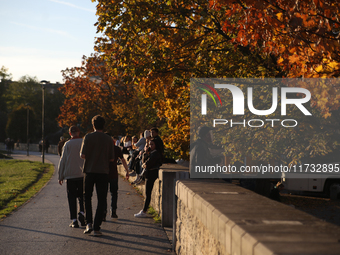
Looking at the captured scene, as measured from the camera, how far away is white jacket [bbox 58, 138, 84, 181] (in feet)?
27.6

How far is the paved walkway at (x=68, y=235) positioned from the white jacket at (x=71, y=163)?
102 centimetres

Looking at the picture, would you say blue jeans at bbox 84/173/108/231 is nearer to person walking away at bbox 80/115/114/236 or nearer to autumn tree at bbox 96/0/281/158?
person walking away at bbox 80/115/114/236

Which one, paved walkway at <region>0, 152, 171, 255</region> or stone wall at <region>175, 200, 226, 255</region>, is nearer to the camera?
stone wall at <region>175, 200, 226, 255</region>

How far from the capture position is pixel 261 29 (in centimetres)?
771

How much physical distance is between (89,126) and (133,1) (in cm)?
2851

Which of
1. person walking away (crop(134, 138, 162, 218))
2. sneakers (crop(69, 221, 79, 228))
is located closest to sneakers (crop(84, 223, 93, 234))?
sneakers (crop(69, 221, 79, 228))

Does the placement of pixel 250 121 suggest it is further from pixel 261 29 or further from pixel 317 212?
pixel 261 29

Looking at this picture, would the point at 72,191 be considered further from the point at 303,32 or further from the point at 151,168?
the point at 303,32

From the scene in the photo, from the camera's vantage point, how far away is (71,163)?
27.6 ft

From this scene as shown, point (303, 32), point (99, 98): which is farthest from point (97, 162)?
point (99, 98)

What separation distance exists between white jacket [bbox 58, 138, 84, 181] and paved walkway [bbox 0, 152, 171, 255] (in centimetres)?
102

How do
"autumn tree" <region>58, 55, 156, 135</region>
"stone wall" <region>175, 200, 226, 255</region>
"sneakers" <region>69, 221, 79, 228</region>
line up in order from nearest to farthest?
"stone wall" <region>175, 200, 226, 255</region>
"sneakers" <region>69, 221, 79, 228</region>
"autumn tree" <region>58, 55, 156, 135</region>

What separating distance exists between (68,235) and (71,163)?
1372mm

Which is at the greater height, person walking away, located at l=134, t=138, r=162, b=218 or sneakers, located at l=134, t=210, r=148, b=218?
person walking away, located at l=134, t=138, r=162, b=218
